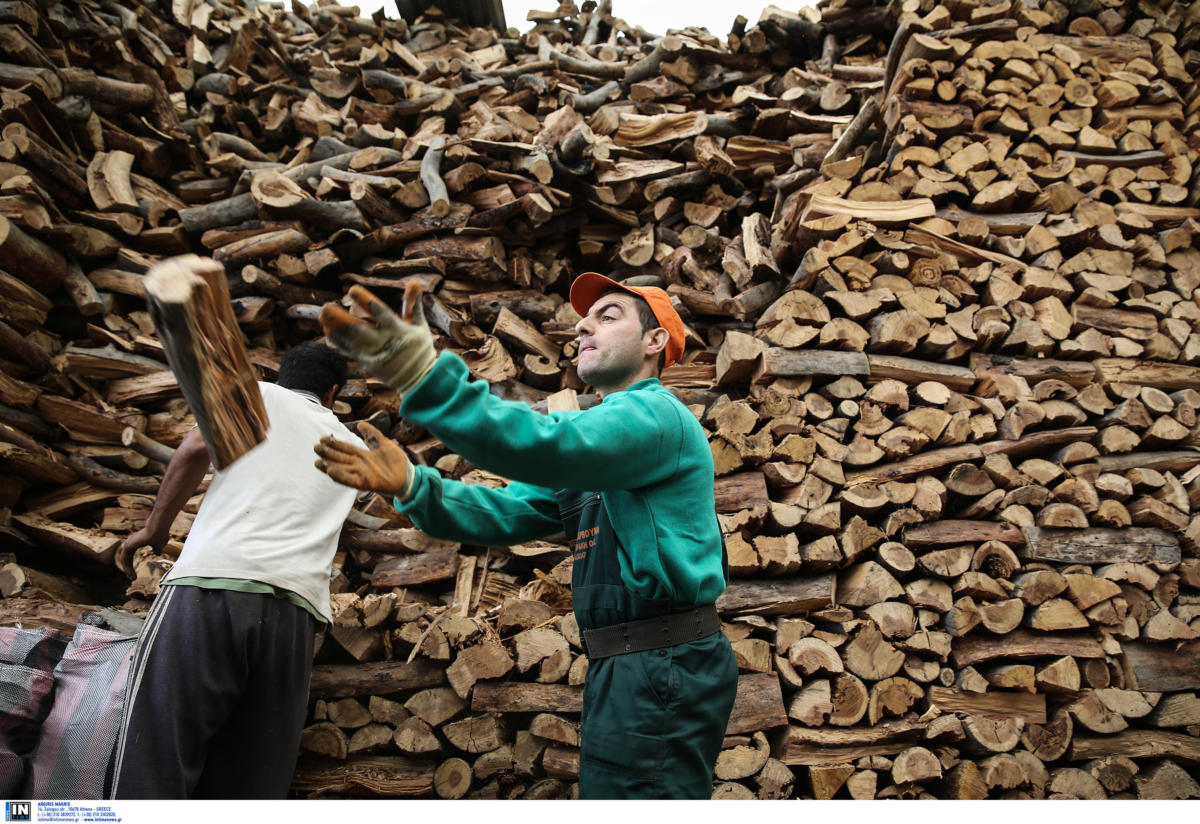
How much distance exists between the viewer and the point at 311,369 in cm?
243

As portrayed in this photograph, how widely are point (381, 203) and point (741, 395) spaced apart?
8.12 ft

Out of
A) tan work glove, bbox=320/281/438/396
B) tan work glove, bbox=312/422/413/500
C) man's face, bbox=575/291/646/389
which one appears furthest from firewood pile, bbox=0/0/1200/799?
tan work glove, bbox=320/281/438/396

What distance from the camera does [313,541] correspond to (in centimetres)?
208

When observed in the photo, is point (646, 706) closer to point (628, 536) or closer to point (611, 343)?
point (628, 536)

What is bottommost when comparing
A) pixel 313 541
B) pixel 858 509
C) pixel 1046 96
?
pixel 858 509

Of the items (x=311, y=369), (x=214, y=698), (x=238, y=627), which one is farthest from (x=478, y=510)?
(x=311, y=369)

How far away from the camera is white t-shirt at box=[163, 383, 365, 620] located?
192 cm

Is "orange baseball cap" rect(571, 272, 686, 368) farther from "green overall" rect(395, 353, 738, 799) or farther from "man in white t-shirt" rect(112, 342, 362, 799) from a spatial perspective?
"man in white t-shirt" rect(112, 342, 362, 799)

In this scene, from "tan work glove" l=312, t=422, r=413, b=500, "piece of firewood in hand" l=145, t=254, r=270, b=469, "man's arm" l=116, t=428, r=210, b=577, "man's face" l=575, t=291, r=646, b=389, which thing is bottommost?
"man's arm" l=116, t=428, r=210, b=577

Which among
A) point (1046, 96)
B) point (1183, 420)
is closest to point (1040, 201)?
point (1046, 96)

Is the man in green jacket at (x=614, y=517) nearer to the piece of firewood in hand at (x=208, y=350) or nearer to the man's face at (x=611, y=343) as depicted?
the man's face at (x=611, y=343)

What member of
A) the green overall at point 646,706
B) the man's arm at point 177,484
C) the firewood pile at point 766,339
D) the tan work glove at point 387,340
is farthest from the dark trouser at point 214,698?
the tan work glove at point 387,340

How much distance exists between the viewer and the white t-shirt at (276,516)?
192 cm

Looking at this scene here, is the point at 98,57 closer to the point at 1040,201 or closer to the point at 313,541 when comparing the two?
the point at 313,541
